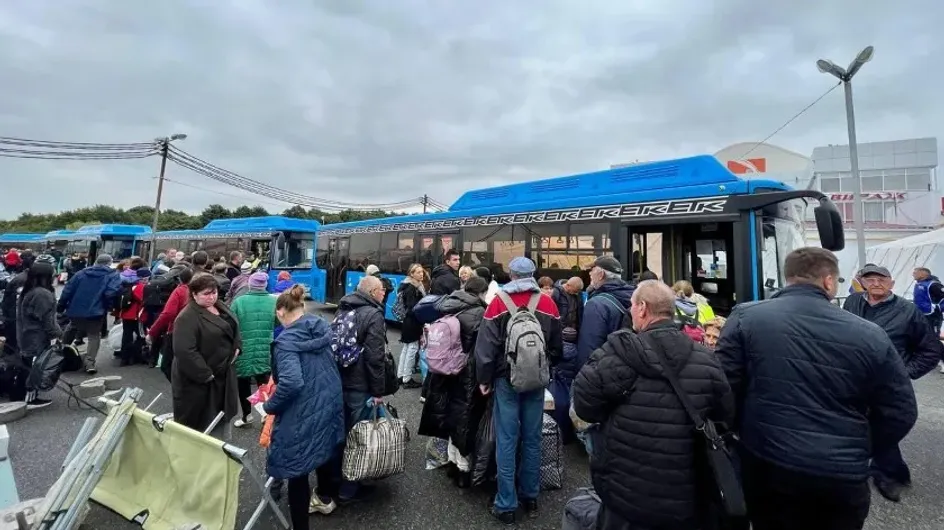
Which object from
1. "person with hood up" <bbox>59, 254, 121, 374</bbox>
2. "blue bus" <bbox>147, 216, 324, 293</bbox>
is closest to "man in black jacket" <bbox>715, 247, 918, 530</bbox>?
"person with hood up" <bbox>59, 254, 121, 374</bbox>

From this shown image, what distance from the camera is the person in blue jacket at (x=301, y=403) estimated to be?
2.76 metres

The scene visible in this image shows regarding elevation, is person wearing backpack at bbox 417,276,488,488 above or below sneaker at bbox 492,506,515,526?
above

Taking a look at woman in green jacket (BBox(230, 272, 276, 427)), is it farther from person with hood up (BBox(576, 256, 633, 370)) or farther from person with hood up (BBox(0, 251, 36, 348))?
person with hood up (BBox(0, 251, 36, 348))

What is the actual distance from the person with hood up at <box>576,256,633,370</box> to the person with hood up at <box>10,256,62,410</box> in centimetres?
670

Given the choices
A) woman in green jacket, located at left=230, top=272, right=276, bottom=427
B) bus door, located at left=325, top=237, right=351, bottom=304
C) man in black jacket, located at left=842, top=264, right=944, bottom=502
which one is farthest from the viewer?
bus door, located at left=325, top=237, right=351, bottom=304

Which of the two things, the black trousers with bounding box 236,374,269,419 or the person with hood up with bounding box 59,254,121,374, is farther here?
the person with hood up with bounding box 59,254,121,374

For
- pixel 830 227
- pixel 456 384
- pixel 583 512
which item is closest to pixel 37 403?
pixel 456 384

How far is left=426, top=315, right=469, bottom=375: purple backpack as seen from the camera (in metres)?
3.51

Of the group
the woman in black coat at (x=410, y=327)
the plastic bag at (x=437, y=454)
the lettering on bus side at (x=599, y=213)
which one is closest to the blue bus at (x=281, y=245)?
the lettering on bus side at (x=599, y=213)

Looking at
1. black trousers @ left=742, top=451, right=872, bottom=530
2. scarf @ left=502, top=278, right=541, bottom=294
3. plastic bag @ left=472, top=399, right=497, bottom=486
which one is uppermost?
scarf @ left=502, top=278, right=541, bottom=294

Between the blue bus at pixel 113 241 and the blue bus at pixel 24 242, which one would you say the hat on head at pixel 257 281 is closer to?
the blue bus at pixel 113 241

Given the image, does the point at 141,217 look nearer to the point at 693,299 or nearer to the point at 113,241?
the point at 113,241

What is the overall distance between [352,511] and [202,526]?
1.08 m

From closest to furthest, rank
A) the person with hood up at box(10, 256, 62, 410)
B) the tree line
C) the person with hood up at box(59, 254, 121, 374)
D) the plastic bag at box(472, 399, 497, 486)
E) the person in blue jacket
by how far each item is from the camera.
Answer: the person in blue jacket < the plastic bag at box(472, 399, 497, 486) < the person with hood up at box(10, 256, 62, 410) < the person with hood up at box(59, 254, 121, 374) < the tree line
